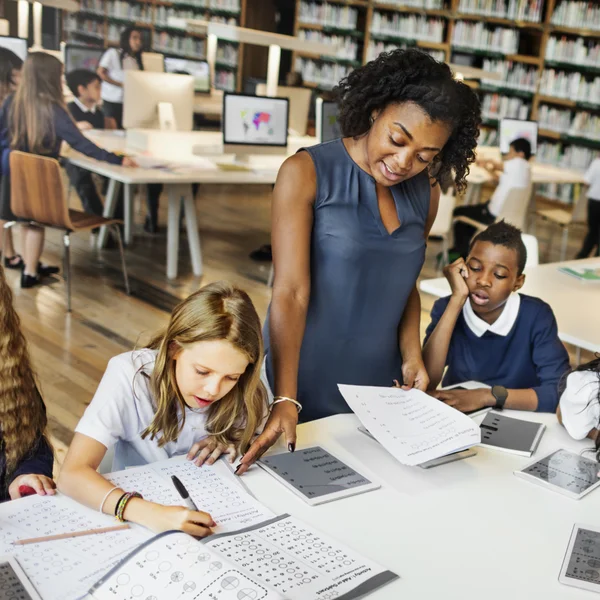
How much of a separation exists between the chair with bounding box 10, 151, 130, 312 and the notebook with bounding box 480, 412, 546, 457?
2862 mm

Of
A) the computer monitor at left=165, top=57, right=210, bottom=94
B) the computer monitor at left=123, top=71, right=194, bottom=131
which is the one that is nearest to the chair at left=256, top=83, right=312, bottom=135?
the computer monitor at left=123, top=71, right=194, bottom=131

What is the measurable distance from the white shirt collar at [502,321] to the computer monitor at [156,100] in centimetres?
413

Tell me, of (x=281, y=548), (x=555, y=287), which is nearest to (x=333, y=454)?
(x=281, y=548)

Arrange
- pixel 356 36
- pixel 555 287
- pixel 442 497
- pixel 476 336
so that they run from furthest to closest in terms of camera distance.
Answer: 1. pixel 356 36
2. pixel 555 287
3. pixel 476 336
4. pixel 442 497

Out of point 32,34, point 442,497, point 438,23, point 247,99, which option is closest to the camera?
point 442,497

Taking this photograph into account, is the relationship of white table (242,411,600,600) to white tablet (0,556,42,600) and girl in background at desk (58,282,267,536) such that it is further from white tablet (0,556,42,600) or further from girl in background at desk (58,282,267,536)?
white tablet (0,556,42,600)

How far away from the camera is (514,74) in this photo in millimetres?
8320

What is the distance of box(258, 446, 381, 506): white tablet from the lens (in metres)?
1.32

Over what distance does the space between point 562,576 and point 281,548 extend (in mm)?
398

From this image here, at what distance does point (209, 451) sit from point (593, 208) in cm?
540

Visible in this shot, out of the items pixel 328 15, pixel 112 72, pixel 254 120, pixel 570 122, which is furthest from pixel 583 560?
pixel 328 15

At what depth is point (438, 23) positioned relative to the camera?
342 inches

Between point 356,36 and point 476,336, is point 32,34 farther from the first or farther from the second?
point 476,336

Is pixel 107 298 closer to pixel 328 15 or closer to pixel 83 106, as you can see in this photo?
pixel 83 106
